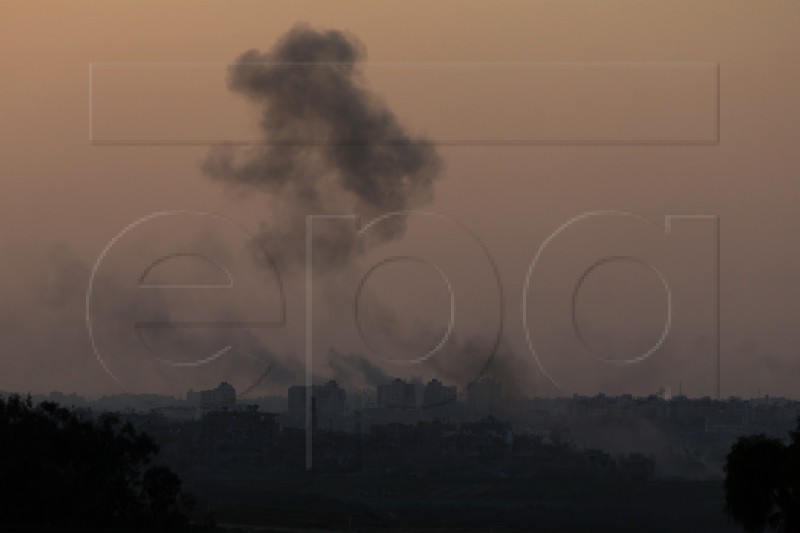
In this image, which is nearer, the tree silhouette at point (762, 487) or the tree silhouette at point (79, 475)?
the tree silhouette at point (762, 487)

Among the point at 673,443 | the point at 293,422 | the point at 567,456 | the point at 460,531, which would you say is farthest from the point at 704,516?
the point at 293,422

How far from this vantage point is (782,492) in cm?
4412

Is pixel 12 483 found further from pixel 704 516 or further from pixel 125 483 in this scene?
pixel 704 516

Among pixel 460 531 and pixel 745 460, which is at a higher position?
pixel 745 460

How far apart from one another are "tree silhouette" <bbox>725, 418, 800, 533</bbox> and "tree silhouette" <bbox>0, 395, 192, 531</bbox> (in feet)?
64.3

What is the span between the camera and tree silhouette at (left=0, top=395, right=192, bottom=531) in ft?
159

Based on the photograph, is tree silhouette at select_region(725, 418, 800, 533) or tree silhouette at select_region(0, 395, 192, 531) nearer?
tree silhouette at select_region(725, 418, 800, 533)

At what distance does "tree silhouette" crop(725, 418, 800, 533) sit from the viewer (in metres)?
43.6

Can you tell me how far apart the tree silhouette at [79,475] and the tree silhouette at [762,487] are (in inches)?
772

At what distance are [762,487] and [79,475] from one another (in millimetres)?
23107

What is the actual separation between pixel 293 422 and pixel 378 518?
45.4 feet

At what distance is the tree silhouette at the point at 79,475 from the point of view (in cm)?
4838

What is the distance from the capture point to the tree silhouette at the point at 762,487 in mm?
43594

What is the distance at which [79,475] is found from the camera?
52656 mm
